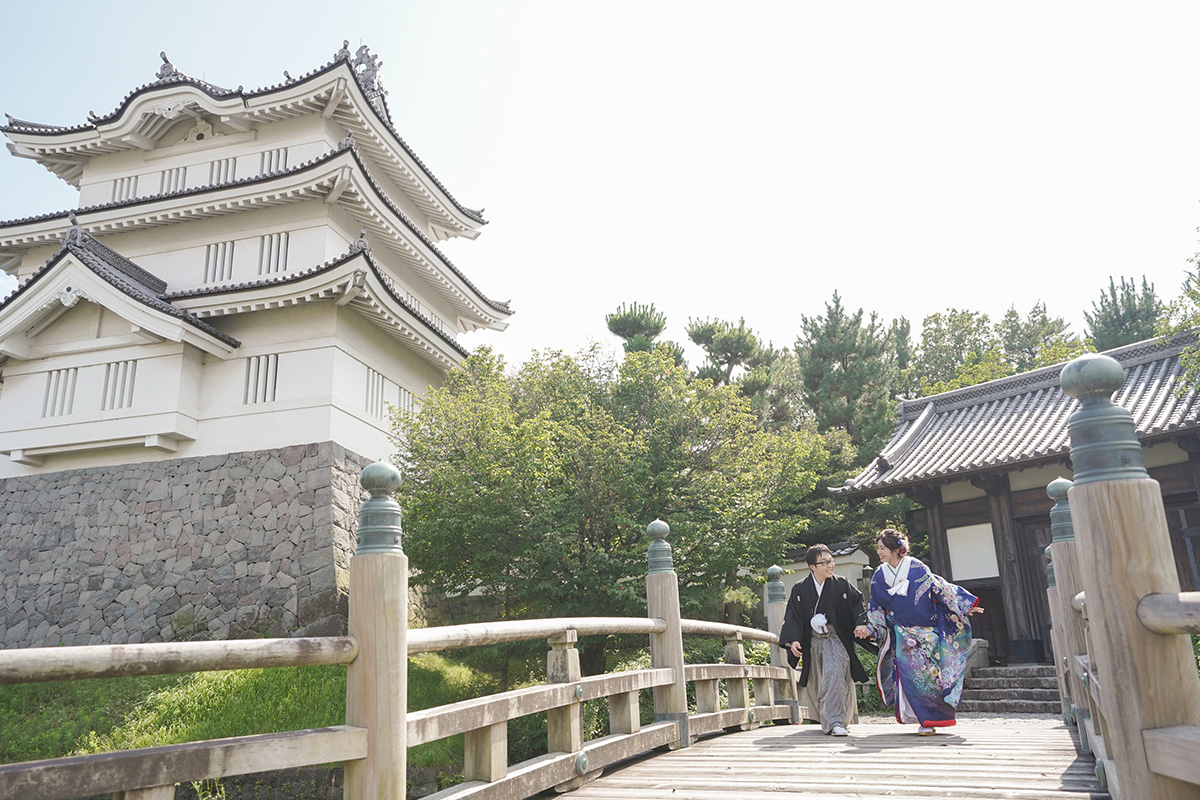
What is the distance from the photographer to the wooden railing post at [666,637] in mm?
6457

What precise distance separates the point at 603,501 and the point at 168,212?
11.1 meters

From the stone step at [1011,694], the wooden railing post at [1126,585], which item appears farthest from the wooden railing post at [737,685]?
the stone step at [1011,694]

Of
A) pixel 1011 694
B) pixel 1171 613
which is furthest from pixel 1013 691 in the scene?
pixel 1171 613

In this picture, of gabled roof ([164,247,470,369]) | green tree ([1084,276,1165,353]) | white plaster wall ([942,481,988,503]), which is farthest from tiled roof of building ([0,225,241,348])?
green tree ([1084,276,1165,353])

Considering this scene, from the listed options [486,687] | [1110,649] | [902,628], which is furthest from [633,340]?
[1110,649]

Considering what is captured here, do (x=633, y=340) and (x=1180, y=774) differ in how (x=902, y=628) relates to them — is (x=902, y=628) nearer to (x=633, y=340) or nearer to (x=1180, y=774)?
(x=1180, y=774)

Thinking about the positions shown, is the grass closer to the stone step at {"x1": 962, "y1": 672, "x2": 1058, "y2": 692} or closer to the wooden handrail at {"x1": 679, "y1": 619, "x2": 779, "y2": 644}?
the wooden handrail at {"x1": 679, "y1": 619, "x2": 779, "y2": 644}

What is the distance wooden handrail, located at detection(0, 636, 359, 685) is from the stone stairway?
1180cm

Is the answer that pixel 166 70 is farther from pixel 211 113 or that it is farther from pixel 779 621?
pixel 779 621

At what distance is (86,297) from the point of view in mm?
15141

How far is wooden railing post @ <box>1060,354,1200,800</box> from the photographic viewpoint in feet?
7.68

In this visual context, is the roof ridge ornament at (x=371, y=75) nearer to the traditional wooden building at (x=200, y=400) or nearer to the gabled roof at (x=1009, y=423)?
the traditional wooden building at (x=200, y=400)

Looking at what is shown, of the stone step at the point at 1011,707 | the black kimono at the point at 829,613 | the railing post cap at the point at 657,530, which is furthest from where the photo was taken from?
the stone step at the point at 1011,707

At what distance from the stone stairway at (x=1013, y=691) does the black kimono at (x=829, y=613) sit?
6.36 metres
